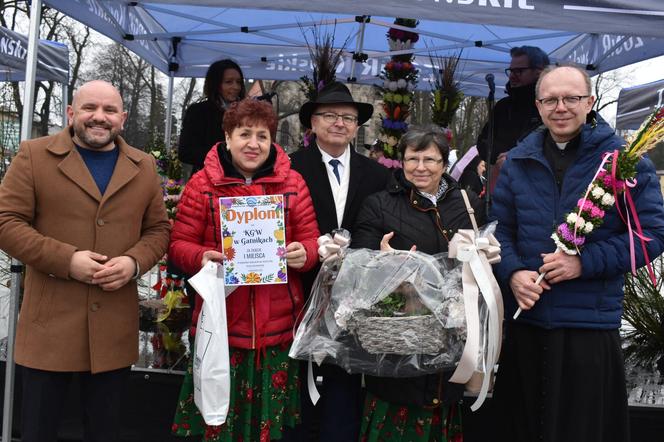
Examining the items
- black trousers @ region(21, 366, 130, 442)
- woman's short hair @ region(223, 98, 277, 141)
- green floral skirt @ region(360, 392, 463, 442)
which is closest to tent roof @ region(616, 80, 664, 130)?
green floral skirt @ region(360, 392, 463, 442)

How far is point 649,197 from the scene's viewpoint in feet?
8.98

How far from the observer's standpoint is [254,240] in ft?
9.29

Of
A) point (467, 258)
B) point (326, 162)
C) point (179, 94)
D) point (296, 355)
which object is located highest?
point (179, 94)

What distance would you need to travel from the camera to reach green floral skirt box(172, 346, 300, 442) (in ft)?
9.57

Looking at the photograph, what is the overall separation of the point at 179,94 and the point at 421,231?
2448cm

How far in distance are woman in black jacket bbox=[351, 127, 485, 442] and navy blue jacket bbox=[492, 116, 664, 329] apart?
0.87ft

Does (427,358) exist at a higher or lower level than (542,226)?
lower

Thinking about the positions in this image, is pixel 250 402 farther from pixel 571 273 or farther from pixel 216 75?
pixel 216 75

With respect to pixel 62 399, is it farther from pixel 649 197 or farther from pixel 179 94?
pixel 179 94

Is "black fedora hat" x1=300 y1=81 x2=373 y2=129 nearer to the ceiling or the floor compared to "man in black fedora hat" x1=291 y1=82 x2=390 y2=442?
nearer to the ceiling

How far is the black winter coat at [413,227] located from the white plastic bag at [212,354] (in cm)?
67

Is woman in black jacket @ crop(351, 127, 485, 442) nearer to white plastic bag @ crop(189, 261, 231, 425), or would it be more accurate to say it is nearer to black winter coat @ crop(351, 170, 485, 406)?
black winter coat @ crop(351, 170, 485, 406)

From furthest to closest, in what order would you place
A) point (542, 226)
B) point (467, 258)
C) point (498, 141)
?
point (498, 141) → point (542, 226) → point (467, 258)

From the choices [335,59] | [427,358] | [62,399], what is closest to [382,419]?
[427,358]
